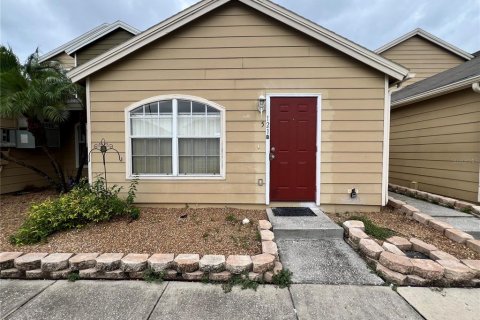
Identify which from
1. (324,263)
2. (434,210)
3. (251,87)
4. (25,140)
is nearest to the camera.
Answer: (324,263)


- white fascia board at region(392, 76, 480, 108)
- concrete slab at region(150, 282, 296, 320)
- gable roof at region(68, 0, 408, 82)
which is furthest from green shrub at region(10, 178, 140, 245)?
white fascia board at region(392, 76, 480, 108)

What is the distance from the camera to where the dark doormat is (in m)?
4.29

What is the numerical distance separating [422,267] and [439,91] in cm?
476

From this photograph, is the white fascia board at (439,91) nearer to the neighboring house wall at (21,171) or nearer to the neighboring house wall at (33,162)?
the neighboring house wall at (33,162)

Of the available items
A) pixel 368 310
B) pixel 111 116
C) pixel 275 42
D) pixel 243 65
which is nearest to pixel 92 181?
pixel 111 116

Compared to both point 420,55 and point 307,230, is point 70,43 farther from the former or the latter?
point 420,55

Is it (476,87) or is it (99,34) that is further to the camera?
(99,34)

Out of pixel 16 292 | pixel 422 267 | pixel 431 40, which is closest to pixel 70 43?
pixel 16 292

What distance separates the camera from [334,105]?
181 inches

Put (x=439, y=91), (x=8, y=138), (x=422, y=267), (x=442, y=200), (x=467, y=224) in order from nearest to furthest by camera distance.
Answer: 1. (x=422, y=267)
2. (x=467, y=224)
3. (x=442, y=200)
4. (x=439, y=91)
5. (x=8, y=138)

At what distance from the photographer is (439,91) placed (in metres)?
5.46

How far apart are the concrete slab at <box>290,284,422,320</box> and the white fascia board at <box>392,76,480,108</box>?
485 cm

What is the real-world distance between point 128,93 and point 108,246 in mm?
2946

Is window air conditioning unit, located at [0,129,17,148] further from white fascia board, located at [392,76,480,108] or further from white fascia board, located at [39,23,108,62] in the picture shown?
white fascia board, located at [392,76,480,108]
